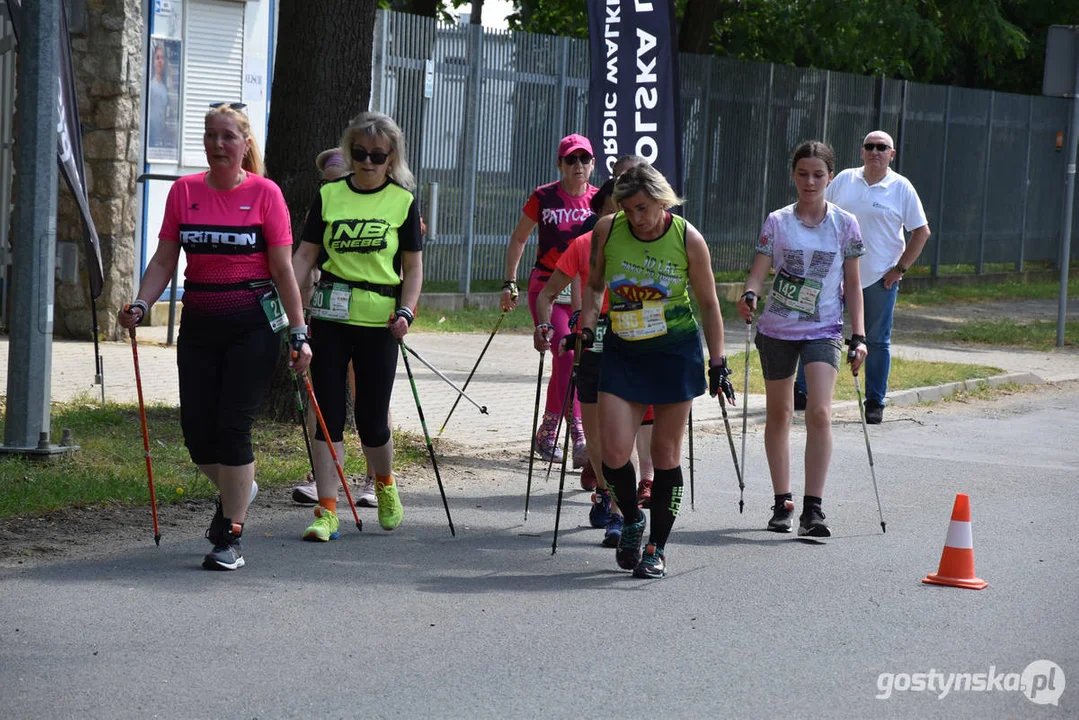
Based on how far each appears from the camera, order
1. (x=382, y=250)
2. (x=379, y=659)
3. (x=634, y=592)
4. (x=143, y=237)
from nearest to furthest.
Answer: (x=379, y=659)
(x=634, y=592)
(x=382, y=250)
(x=143, y=237)

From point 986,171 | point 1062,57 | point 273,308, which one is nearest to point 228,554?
point 273,308

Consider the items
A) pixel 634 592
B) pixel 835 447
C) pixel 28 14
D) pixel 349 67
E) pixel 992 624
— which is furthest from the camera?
pixel 835 447

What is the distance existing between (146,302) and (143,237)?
787 centimetres

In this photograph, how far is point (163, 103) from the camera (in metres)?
14.4

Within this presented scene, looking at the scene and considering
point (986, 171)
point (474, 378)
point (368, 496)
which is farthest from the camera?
point (986, 171)

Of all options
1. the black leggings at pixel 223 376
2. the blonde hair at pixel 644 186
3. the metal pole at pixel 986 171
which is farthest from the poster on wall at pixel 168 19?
the metal pole at pixel 986 171

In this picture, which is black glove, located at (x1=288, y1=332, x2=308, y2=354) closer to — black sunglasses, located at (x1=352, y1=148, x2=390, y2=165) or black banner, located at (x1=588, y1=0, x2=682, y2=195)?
black sunglasses, located at (x1=352, y1=148, x2=390, y2=165)

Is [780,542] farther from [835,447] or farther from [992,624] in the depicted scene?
[835,447]

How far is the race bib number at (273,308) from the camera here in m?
6.60

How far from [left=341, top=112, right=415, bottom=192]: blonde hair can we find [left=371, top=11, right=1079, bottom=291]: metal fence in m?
10.0

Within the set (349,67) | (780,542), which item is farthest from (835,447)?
(349,67)

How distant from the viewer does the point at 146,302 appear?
6703 mm

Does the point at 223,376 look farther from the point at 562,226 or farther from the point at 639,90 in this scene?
the point at 639,90

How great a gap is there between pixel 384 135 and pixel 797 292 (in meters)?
2.25
